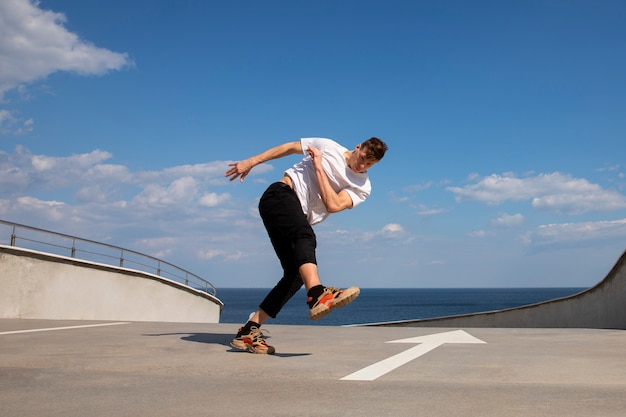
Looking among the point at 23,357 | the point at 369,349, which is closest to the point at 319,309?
the point at 369,349

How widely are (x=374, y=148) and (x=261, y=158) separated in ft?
3.30

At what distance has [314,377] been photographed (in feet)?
13.2

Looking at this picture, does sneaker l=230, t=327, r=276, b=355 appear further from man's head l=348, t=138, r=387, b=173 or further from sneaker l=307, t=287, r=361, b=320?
man's head l=348, t=138, r=387, b=173

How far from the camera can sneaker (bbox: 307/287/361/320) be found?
177 inches

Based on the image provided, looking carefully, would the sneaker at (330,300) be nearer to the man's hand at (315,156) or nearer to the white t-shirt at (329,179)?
the white t-shirt at (329,179)

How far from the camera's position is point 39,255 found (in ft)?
42.5

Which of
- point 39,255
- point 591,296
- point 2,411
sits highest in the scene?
point 39,255

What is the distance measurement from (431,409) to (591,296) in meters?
10.9

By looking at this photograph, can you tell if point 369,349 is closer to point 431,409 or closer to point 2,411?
point 431,409

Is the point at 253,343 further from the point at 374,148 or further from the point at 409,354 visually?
the point at 374,148

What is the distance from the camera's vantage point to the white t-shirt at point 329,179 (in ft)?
17.0

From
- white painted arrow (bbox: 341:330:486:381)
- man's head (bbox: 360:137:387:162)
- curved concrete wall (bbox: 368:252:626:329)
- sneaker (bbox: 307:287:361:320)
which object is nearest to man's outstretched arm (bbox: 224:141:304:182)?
man's head (bbox: 360:137:387:162)

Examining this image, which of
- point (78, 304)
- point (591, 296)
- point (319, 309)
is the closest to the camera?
point (319, 309)

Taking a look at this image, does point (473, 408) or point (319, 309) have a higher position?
point (319, 309)
